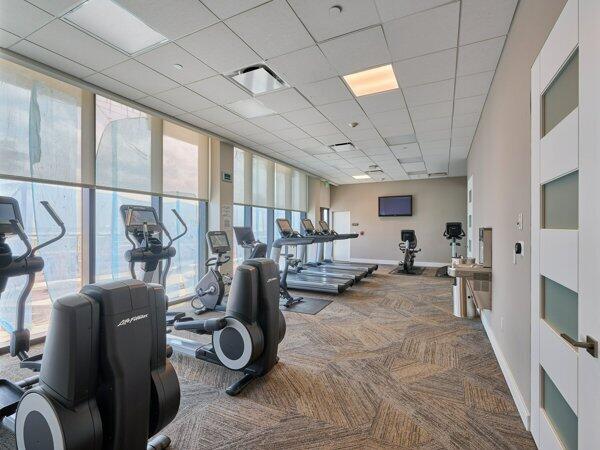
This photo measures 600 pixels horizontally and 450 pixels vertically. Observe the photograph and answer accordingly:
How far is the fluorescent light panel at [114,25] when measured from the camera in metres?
2.40

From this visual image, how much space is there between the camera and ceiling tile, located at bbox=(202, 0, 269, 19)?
2285 millimetres

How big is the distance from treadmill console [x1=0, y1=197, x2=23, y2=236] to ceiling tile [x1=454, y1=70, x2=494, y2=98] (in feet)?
14.8

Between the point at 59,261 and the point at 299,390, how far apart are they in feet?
10.7

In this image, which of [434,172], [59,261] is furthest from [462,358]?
[434,172]

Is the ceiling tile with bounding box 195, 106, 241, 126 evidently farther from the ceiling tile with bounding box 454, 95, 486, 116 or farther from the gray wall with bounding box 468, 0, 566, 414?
the gray wall with bounding box 468, 0, 566, 414

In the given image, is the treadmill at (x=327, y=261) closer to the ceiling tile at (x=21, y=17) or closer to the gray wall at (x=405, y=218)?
the gray wall at (x=405, y=218)

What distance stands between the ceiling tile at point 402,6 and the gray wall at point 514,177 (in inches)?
25.7

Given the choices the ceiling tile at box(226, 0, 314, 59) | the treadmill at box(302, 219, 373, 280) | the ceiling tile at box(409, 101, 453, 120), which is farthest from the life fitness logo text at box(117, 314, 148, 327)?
the treadmill at box(302, 219, 373, 280)

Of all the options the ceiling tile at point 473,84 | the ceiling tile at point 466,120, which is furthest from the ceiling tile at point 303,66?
the ceiling tile at point 466,120

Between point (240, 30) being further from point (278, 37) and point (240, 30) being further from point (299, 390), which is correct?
point (299, 390)

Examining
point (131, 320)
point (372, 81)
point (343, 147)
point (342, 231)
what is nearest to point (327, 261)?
point (342, 231)

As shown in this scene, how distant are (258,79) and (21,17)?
6.93ft

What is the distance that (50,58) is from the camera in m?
3.04

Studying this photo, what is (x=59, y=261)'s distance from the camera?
357 cm
